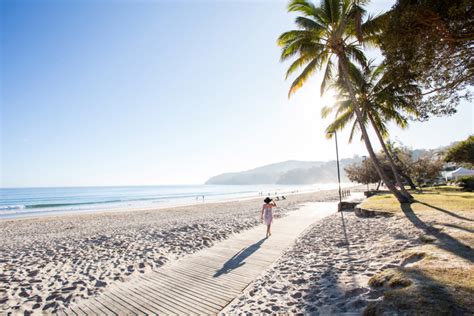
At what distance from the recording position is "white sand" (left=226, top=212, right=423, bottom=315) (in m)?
4.12

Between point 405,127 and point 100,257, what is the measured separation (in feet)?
70.2

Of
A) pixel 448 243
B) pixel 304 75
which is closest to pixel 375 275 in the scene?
pixel 448 243

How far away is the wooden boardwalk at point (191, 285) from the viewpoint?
453 centimetres

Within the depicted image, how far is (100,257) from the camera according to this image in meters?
7.92

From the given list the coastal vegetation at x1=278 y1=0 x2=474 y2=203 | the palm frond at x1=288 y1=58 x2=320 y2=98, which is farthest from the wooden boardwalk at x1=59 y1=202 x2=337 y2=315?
the palm frond at x1=288 y1=58 x2=320 y2=98

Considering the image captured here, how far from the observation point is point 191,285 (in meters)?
5.45

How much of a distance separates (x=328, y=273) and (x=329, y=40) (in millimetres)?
12572

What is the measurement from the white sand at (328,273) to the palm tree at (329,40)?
21.9ft

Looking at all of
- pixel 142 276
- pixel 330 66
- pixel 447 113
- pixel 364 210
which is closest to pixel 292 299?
pixel 142 276

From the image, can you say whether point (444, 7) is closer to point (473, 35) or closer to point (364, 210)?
point (473, 35)

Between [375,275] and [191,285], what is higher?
[375,275]

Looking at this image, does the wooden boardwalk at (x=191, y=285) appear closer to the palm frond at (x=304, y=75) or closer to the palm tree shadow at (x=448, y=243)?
the palm tree shadow at (x=448, y=243)

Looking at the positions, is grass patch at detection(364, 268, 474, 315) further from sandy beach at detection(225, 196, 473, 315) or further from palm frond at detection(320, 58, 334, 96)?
palm frond at detection(320, 58, 334, 96)

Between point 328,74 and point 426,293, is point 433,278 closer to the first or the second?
point 426,293
